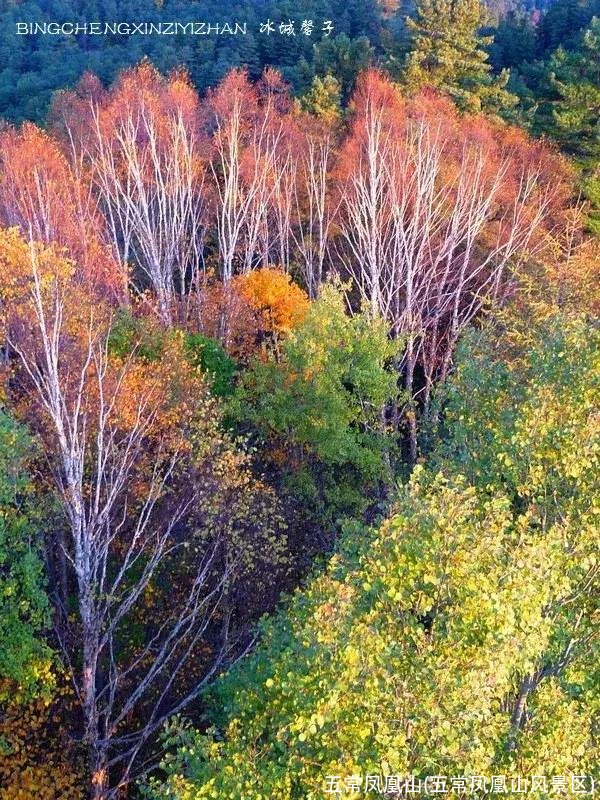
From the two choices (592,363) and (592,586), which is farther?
(592,363)

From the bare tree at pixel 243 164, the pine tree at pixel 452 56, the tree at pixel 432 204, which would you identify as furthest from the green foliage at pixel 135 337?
the pine tree at pixel 452 56

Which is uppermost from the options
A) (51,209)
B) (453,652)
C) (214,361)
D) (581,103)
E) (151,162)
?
(581,103)

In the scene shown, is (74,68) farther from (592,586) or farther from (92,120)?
(592,586)

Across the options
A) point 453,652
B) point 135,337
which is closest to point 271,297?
point 135,337

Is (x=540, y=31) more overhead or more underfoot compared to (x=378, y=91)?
more overhead

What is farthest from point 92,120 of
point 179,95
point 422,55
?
point 422,55

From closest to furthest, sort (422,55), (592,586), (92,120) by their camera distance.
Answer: (592,586)
(92,120)
(422,55)

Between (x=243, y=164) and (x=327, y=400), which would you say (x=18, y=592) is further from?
(x=243, y=164)
